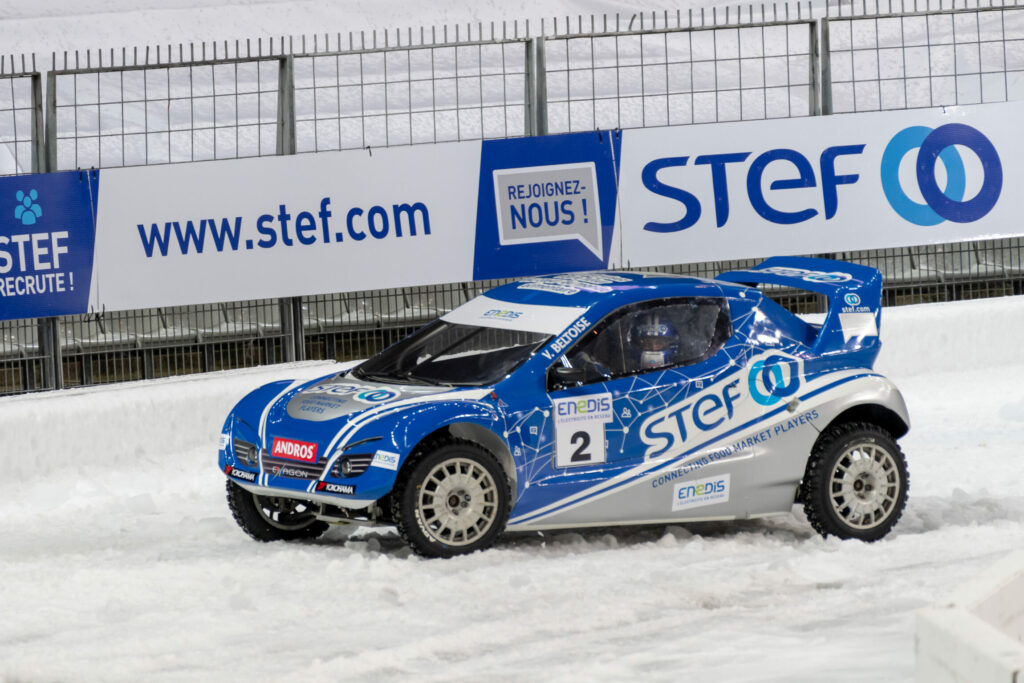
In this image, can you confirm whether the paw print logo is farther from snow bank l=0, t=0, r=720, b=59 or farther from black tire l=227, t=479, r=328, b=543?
snow bank l=0, t=0, r=720, b=59

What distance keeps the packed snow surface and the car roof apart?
4.39 ft

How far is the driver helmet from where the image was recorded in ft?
28.9

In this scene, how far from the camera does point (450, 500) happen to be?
818 centimetres

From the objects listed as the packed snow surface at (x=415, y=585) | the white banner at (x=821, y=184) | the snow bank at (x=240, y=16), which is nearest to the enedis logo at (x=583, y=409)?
the packed snow surface at (x=415, y=585)

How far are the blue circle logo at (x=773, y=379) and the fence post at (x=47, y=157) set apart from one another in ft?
21.1

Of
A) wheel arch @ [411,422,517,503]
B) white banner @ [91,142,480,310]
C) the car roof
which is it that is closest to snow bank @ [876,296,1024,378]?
white banner @ [91,142,480,310]

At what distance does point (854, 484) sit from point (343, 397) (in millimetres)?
2887

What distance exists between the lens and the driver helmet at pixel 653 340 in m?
8.82

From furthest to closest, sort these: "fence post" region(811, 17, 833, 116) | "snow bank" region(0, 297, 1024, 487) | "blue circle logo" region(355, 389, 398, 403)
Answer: "fence post" region(811, 17, 833, 116) → "snow bank" region(0, 297, 1024, 487) → "blue circle logo" region(355, 389, 398, 403)

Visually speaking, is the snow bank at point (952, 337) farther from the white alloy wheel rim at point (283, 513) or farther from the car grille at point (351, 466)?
the car grille at point (351, 466)

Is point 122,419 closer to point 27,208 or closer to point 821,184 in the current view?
point 27,208

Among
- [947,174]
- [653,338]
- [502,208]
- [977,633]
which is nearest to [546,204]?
[502,208]

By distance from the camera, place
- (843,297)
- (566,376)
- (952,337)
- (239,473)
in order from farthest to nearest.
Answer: (952,337) → (843,297) → (239,473) → (566,376)

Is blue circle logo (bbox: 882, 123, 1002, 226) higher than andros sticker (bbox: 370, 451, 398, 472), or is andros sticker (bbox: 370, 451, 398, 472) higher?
blue circle logo (bbox: 882, 123, 1002, 226)
